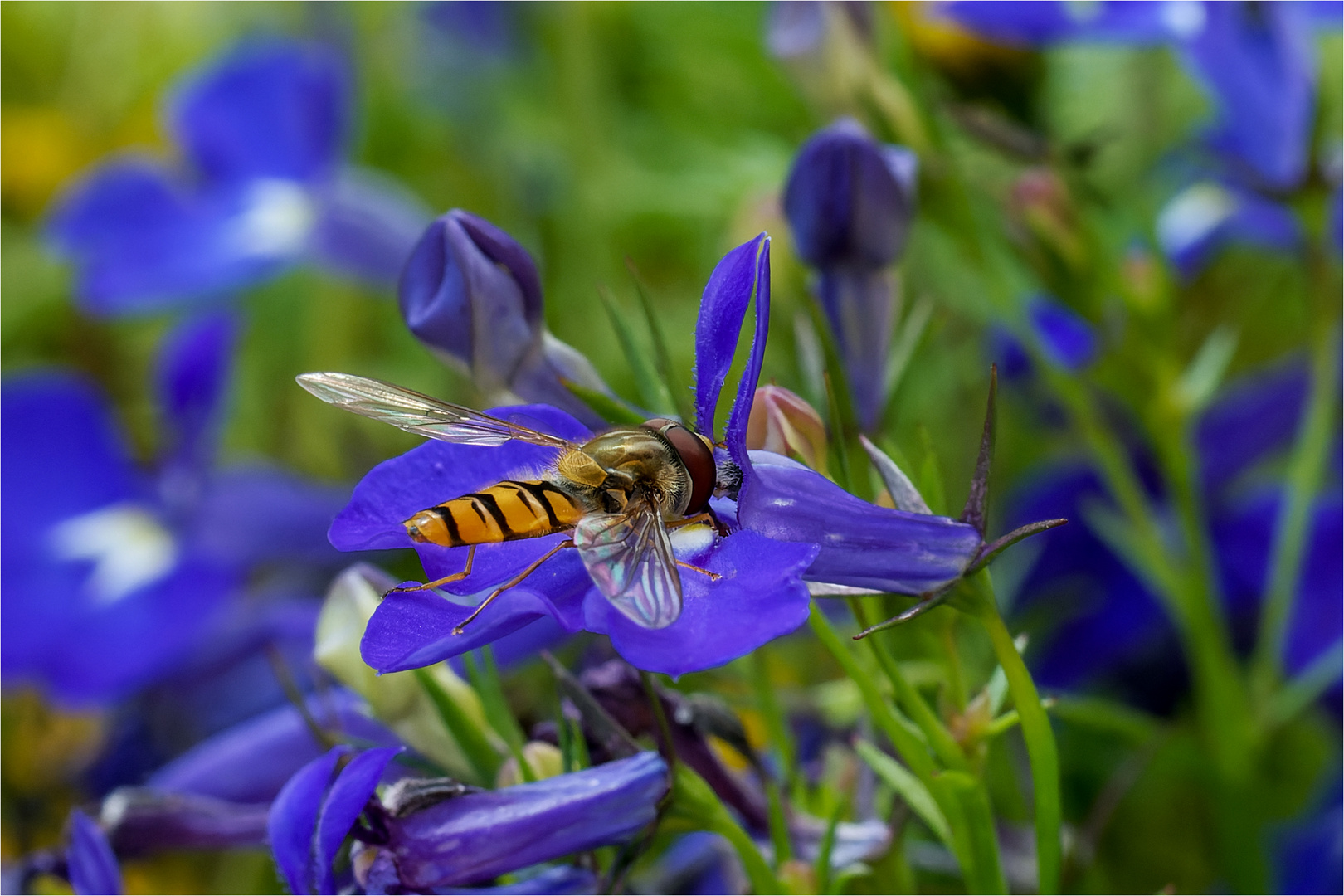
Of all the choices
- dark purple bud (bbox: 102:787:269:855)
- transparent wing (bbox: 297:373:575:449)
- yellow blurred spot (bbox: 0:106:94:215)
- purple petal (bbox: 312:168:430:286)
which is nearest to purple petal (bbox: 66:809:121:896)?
Answer: dark purple bud (bbox: 102:787:269:855)

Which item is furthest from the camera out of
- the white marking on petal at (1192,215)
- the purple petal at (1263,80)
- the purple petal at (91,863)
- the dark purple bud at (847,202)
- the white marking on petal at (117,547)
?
the white marking on petal at (117,547)

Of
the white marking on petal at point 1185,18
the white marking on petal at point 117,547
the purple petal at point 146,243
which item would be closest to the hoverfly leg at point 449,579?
the white marking on petal at point 1185,18

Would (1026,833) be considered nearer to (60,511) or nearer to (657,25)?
(60,511)

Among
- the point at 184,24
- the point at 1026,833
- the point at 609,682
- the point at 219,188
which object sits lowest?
the point at 1026,833

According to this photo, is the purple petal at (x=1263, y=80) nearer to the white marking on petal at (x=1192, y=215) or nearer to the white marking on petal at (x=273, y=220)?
the white marking on petal at (x=1192, y=215)

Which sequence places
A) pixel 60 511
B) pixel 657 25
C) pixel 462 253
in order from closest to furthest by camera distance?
pixel 462 253
pixel 60 511
pixel 657 25

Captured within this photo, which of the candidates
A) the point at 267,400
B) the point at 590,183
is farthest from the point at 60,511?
the point at 590,183

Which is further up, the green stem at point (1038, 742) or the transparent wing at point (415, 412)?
the transparent wing at point (415, 412)
